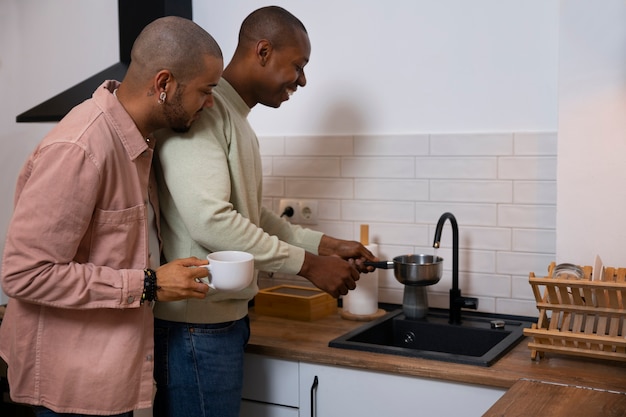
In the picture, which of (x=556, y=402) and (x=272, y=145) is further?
(x=272, y=145)

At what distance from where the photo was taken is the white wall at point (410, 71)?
2.43 meters

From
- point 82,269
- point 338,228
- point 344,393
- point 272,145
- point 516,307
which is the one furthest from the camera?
point 272,145

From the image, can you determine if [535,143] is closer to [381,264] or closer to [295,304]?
[381,264]

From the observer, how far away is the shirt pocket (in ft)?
5.41

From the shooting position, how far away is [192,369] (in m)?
1.91

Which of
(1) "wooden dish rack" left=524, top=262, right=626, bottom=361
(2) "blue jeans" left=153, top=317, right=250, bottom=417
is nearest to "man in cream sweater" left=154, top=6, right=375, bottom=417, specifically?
(2) "blue jeans" left=153, top=317, right=250, bottom=417

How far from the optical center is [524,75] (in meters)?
2.43

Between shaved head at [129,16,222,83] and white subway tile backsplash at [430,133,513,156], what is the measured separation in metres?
1.07

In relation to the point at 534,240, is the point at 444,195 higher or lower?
higher

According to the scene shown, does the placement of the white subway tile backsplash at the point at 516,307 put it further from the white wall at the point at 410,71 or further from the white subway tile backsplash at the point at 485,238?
the white subway tile backsplash at the point at 485,238

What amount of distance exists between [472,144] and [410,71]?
0.33 metres

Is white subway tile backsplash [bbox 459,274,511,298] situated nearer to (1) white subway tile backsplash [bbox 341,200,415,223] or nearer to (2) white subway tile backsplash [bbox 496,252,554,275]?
(2) white subway tile backsplash [bbox 496,252,554,275]

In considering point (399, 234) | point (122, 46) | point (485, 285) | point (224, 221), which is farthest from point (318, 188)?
→ point (224, 221)

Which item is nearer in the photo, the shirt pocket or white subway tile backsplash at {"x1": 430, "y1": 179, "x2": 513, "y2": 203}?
the shirt pocket
